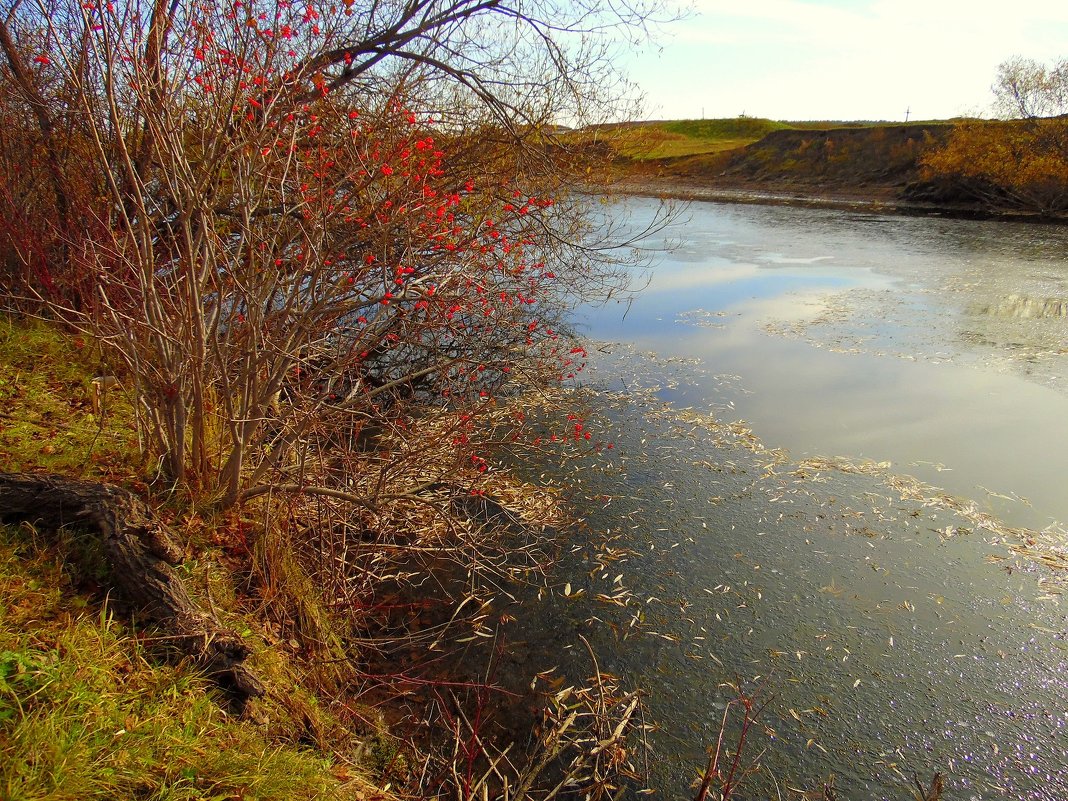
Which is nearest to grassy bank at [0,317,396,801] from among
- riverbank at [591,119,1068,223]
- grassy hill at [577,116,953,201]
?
riverbank at [591,119,1068,223]

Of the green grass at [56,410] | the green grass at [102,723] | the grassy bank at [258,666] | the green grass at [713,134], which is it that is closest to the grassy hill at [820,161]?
the green grass at [713,134]

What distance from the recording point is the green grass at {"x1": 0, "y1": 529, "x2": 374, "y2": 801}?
211cm

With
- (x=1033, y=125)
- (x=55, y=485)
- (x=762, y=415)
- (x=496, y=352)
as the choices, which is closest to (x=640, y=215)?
(x=496, y=352)

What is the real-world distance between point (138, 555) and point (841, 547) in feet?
15.5

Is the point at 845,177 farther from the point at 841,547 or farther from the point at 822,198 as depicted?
the point at 841,547

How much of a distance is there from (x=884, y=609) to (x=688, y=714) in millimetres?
1747

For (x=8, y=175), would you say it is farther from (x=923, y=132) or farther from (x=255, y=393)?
(x=923, y=132)

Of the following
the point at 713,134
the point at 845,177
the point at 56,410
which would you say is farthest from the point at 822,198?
the point at 56,410

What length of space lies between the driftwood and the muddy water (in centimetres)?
196

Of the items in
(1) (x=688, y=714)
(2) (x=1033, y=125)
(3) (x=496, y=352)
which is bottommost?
(1) (x=688, y=714)

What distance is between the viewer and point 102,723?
2.32 m

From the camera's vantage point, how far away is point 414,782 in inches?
125

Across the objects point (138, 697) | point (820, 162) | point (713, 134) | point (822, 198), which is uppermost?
point (713, 134)

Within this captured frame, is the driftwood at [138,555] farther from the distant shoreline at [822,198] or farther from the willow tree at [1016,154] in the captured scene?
the willow tree at [1016,154]
